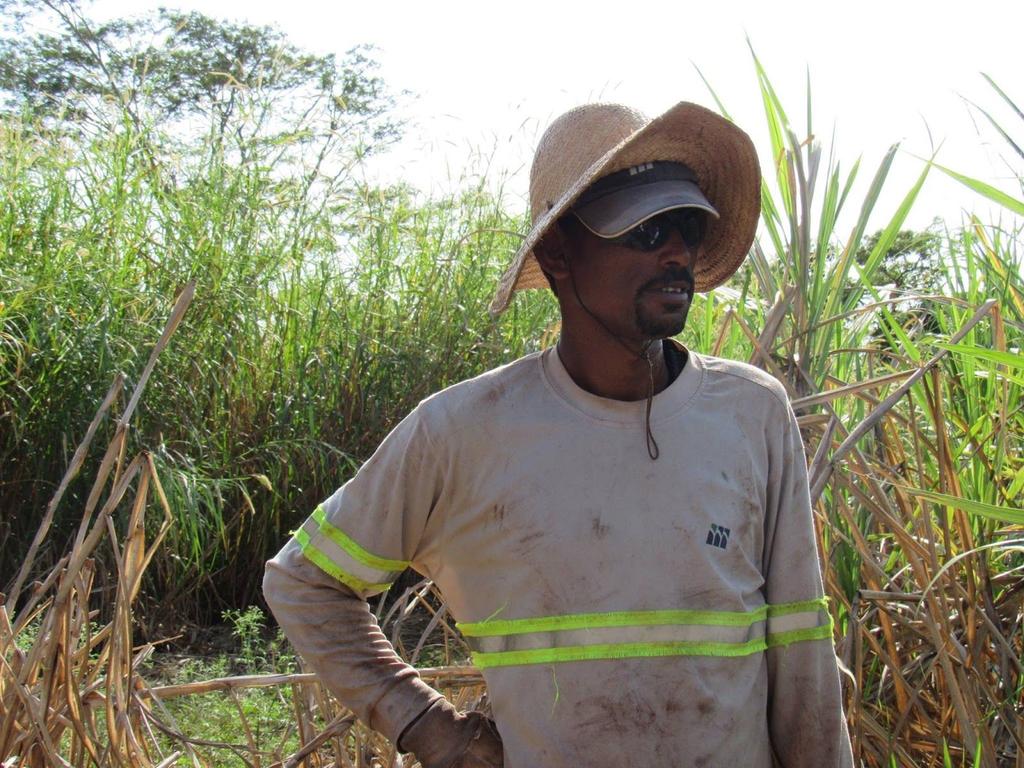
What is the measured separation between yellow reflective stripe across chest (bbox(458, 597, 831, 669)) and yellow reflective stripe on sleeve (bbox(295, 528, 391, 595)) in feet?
0.63

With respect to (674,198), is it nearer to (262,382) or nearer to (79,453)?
(79,453)

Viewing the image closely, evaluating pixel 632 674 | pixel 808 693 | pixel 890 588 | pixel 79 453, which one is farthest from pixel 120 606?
pixel 890 588

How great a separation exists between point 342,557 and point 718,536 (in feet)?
1.92

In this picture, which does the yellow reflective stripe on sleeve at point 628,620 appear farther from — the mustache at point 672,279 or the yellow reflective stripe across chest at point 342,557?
the mustache at point 672,279

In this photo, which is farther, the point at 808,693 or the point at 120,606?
the point at 120,606

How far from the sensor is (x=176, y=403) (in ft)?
16.8

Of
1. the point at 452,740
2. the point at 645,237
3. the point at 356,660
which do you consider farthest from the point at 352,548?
the point at 645,237

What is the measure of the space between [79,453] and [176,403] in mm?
3121

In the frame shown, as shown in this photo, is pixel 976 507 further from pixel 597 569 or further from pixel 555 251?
pixel 555 251

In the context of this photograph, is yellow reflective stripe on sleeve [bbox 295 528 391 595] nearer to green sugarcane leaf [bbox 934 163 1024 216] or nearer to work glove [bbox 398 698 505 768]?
work glove [bbox 398 698 505 768]

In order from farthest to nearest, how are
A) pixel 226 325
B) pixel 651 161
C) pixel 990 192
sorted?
pixel 226 325 → pixel 990 192 → pixel 651 161

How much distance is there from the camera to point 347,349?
18.5 ft

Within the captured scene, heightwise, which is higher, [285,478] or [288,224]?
[288,224]

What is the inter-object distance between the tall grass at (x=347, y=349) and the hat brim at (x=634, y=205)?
2.36 feet
